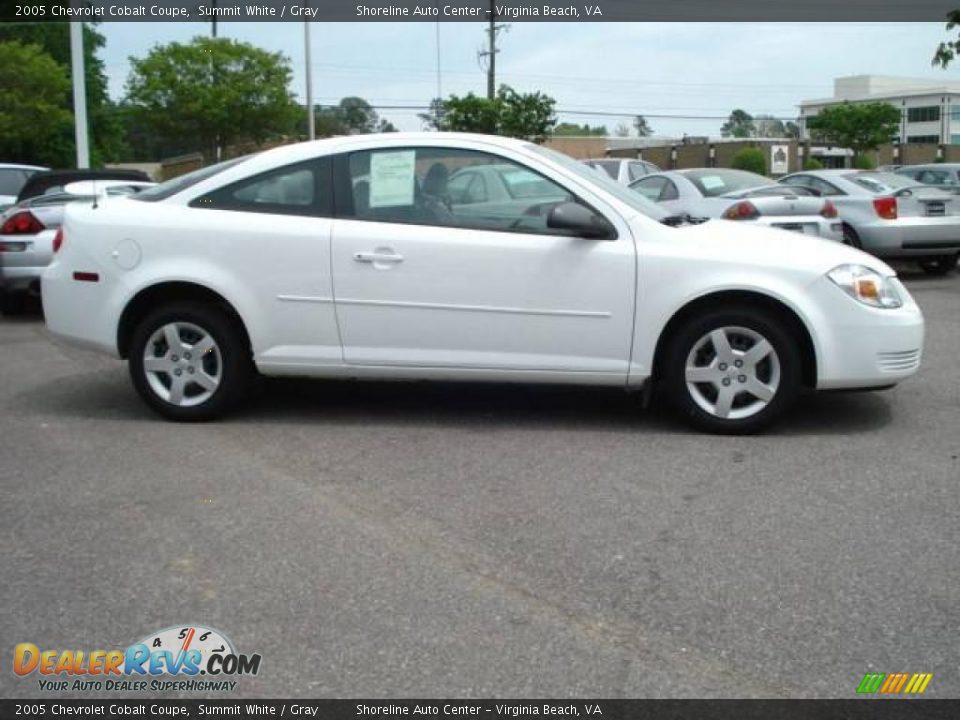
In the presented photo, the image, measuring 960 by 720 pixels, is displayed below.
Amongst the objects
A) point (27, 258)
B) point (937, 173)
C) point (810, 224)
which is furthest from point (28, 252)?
point (937, 173)

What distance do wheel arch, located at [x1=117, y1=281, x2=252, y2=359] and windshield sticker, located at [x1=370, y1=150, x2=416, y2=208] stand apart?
106 cm

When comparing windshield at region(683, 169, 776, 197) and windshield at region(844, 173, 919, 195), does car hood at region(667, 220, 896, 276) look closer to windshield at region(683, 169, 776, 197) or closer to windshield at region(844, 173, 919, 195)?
windshield at region(683, 169, 776, 197)

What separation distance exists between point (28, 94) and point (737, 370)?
39.4 metres

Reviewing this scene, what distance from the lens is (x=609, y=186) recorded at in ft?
19.7

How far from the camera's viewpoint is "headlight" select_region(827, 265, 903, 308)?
5.60 m

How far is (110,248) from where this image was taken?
6039 millimetres

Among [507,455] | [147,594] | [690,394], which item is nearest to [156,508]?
[147,594]

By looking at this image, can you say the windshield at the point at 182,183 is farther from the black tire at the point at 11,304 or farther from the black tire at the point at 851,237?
the black tire at the point at 851,237

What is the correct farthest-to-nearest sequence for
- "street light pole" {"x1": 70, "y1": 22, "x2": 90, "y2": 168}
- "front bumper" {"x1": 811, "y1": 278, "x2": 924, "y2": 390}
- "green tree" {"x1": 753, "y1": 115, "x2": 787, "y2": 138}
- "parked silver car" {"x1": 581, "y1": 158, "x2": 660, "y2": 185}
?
"green tree" {"x1": 753, "y1": 115, "x2": 787, "y2": 138}, "street light pole" {"x1": 70, "y1": 22, "x2": 90, "y2": 168}, "parked silver car" {"x1": 581, "y1": 158, "x2": 660, "y2": 185}, "front bumper" {"x1": 811, "y1": 278, "x2": 924, "y2": 390}

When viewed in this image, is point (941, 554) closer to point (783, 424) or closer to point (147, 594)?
point (783, 424)

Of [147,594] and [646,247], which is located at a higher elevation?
[646,247]

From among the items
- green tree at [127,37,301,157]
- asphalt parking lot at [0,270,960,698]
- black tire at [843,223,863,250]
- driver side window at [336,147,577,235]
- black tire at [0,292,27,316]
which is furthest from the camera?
green tree at [127,37,301,157]

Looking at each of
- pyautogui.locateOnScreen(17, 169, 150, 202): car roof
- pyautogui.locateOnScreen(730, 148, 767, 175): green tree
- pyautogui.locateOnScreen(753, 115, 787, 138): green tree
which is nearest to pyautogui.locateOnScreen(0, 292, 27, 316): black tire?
pyautogui.locateOnScreen(17, 169, 150, 202): car roof

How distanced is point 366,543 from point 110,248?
2906mm
